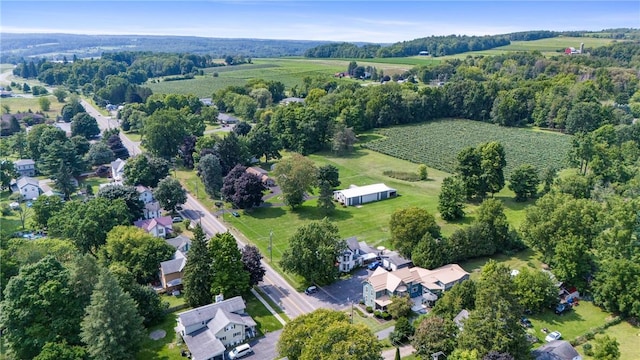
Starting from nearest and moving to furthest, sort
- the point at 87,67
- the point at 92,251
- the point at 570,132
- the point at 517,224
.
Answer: the point at 92,251 → the point at 517,224 → the point at 570,132 → the point at 87,67

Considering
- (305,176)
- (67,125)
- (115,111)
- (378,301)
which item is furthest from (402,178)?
(115,111)

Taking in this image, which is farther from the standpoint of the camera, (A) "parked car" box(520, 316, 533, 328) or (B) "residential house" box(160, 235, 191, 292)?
(B) "residential house" box(160, 235, 191, 292)

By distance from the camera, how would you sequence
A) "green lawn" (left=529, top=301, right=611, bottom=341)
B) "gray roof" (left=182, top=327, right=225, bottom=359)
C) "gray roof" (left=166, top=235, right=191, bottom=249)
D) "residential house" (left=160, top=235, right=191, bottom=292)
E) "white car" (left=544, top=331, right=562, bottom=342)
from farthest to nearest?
"gray roof" (left=166, top=235, right=191, bottom=249) → "residential house" (left=160, top=235, right=191, bottom=292) → "green lawn" (left=529, top=301, right=611, bottom=341) → "white car" (left=544, top=331, right=562, bottom=342) → "gray roof" (left=182, top=327, right=225, bottom=359)

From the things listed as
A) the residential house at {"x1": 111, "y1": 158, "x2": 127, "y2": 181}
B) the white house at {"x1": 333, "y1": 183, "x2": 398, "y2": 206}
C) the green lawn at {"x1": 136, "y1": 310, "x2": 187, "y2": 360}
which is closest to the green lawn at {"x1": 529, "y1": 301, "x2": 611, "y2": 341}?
the green lawn at {"x1": 136, "y1": 310, "x2": 187, "y2": 360}

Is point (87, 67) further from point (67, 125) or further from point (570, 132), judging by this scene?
point (570, 132)

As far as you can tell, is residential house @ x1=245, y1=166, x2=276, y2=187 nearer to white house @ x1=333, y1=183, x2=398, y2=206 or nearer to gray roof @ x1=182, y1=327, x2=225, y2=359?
white house @ x1=333, y1=183, x2=398, y2=206

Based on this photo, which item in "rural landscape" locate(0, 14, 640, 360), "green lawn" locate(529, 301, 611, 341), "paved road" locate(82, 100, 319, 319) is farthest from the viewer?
"paved road" locate(82, 100, 319, 319)

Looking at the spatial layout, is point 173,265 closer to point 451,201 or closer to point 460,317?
point 460,317
